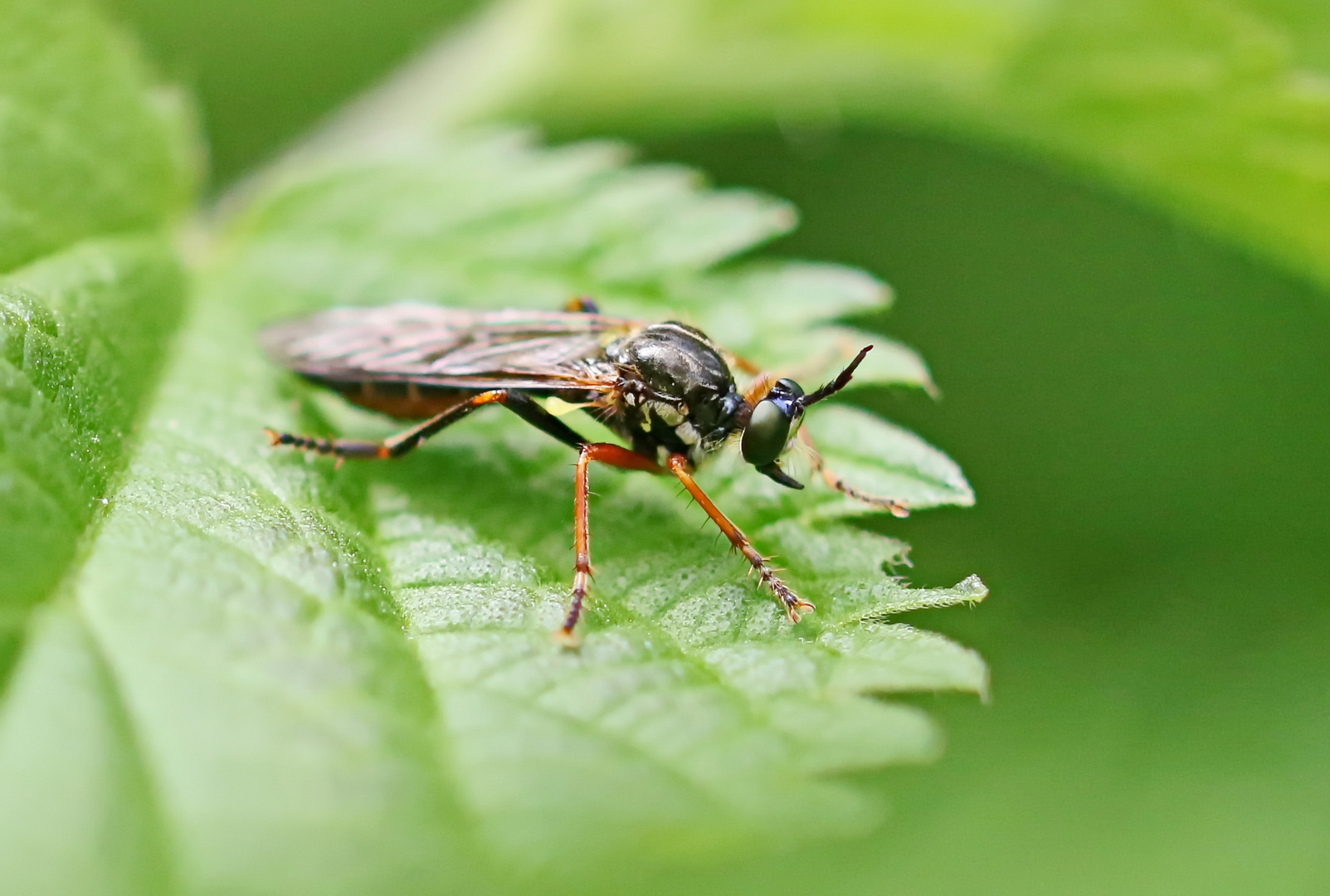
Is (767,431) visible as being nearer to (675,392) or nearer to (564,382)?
(675,392)

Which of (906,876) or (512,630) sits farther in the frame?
(906,876)

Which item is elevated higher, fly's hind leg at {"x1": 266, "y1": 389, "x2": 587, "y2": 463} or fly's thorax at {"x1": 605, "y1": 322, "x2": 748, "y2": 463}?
fly's thorax at {"x1": 605, "y1": 322, "x2": 748, "y2": 463}

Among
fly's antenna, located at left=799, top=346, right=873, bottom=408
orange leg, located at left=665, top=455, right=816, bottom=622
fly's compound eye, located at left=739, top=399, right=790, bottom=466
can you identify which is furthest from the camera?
fly's compound eye, located at left=739, top=399, right=790, bottom=466

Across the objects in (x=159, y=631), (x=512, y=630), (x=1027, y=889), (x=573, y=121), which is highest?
(x=573, y=121)

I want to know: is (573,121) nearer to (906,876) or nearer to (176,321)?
(176,321)

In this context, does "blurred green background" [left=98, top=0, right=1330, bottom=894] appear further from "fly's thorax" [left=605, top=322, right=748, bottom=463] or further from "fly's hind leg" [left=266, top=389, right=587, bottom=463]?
"fly's hind leg" [left=266, top=389, right=587, bottom=463]

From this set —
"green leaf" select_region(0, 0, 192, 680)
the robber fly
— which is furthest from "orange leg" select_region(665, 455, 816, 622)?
"green leaf" select_region(0, 0, 192, 680)

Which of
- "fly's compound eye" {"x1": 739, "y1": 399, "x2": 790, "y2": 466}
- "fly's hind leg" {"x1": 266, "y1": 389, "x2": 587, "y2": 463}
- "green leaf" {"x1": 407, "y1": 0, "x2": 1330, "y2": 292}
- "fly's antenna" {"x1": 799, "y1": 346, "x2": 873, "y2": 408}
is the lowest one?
"fly's hind leg" {"x1": 266, "y1": 389, "x2": 587, "y2": 463}

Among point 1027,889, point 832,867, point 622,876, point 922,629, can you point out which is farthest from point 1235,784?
point 622,876
